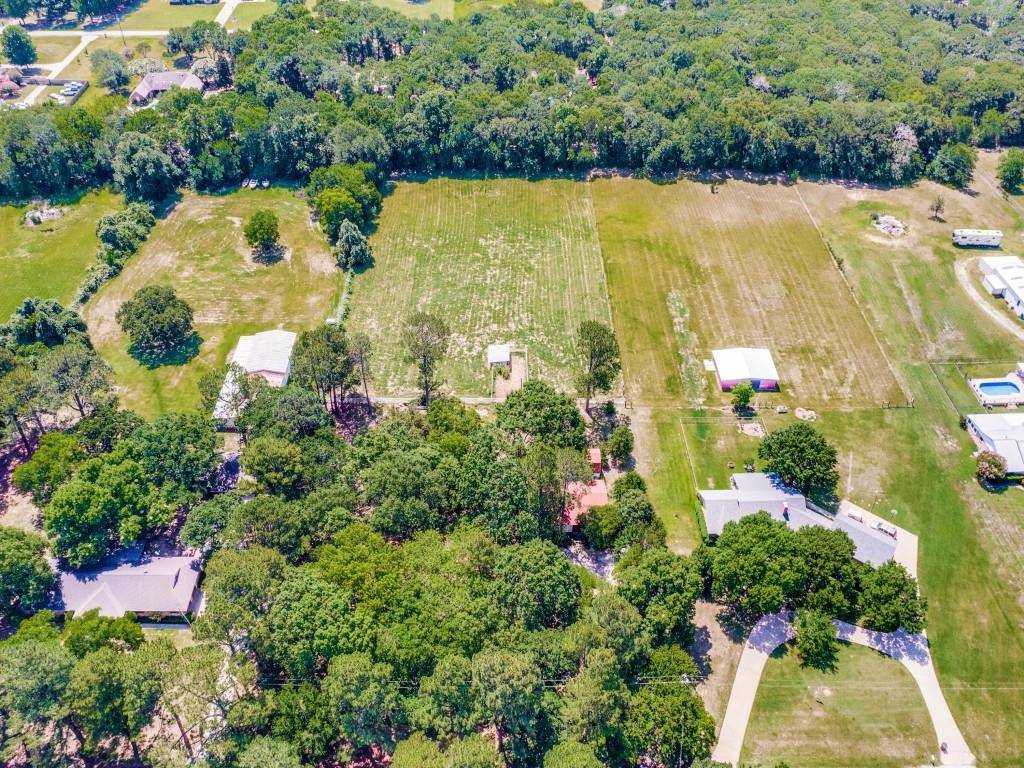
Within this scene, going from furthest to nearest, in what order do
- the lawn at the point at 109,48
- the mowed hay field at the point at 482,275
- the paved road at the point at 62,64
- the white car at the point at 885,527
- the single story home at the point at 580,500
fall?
the lawn at the point at 109,48 < the paved road at the point at 62,64 < the mowed hay field at the point at 482,275 < the white car at the point at 885,527 < the single story home at the point at 580,500

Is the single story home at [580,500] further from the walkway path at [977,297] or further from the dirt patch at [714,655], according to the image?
the walkway path at [977,297]

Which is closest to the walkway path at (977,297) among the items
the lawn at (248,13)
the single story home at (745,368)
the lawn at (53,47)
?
the single story home at (745,368)

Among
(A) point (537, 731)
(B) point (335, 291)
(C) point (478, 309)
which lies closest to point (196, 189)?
(B) point (335, 291)

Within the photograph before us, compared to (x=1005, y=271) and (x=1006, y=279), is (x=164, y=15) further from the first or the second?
(x=1006, y=279)

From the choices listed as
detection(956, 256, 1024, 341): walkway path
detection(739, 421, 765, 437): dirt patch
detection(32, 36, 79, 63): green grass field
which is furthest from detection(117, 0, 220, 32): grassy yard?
detection(956, 256, 1024, 341): walkway path

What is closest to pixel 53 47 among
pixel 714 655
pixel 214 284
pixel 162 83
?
pixel 162 83

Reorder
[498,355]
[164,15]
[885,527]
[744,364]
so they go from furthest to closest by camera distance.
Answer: [164,15], [498,355], [744,364], [885,527]

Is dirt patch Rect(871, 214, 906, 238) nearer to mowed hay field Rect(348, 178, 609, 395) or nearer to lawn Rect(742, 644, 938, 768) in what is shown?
mowed hay field Rect(348, 178, 609, 395)
